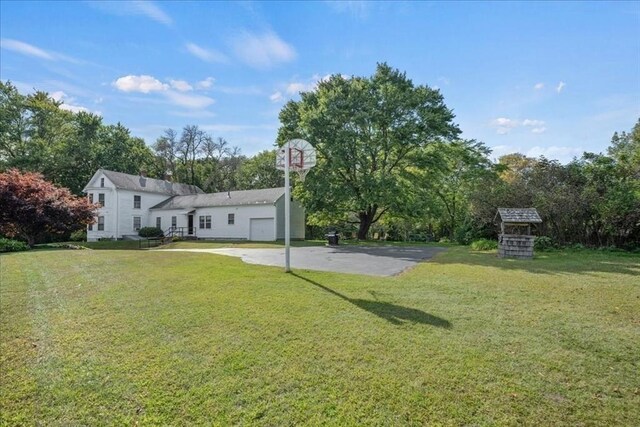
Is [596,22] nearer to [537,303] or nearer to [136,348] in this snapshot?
[537,303]

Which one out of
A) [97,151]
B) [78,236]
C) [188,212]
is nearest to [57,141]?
[97,151]

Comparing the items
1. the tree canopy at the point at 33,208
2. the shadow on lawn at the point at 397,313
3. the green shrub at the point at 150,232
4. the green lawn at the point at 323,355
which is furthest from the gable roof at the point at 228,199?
the shadow on lawn at the point at 397,313

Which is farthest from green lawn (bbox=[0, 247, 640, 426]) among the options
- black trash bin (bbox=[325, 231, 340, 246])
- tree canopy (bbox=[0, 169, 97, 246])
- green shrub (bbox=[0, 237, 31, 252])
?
tree canopy (bbox=[0, 169, 97, 246])

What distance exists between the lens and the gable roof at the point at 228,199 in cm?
2783

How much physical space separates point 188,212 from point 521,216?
26.2 m

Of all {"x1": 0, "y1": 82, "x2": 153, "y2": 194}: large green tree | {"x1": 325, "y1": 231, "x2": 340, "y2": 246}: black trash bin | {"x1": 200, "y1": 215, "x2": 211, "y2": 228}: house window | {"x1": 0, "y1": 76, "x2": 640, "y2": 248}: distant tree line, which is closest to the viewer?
{"x1": 0, "y1": 76, "x2": 640, "y2": 248}: distant tree line

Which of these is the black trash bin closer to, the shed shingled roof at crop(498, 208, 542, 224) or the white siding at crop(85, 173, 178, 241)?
the shed shingled roof at crop(498, 208, 542, 224)

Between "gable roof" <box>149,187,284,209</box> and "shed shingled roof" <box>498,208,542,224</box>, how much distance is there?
57.3 ft

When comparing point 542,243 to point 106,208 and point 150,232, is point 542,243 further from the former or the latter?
point 106,208

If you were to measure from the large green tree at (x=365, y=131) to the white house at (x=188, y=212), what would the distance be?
597 centimetres

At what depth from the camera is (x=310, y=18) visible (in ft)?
32.9

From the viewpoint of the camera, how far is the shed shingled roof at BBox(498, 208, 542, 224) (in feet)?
40.5

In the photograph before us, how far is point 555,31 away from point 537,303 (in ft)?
26.2

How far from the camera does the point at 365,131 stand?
22.8 metres
